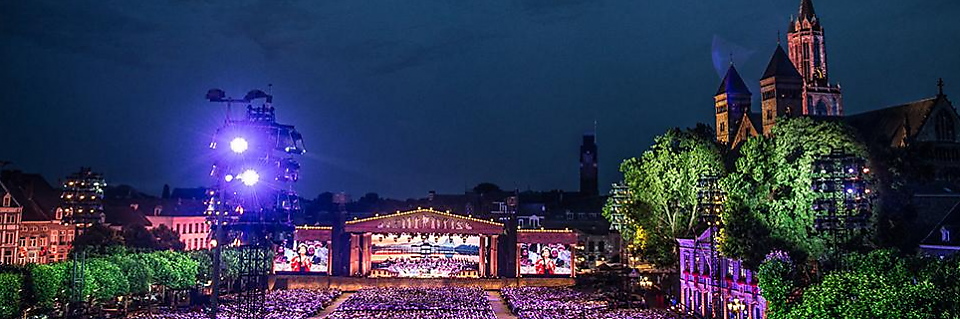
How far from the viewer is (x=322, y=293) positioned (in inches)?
2173

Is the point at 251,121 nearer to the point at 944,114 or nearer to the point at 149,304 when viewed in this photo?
the point at 149,304

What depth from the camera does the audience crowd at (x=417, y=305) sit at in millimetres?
40125

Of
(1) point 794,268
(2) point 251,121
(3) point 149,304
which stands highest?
(2) point 251,121

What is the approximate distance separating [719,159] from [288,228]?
89.0 ft

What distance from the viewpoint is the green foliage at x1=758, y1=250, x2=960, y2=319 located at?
22.8 m

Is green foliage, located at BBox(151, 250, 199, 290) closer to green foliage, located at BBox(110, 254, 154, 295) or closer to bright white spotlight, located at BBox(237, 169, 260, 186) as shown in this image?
green foliage, located at BBox(110, 254, 154, 295)

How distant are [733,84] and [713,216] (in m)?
64.4

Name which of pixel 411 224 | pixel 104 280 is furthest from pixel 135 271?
pixel 411 224

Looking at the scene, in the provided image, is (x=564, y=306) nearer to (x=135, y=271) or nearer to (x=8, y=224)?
(x=135, y=271)

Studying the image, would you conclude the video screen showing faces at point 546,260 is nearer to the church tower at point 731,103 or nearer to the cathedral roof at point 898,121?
the cathedral roof at point 898,121

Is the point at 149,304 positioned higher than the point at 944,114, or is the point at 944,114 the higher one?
the point at 944,114

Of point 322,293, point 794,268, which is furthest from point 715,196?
point 322,293

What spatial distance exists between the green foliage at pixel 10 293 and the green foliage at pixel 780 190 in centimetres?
3209

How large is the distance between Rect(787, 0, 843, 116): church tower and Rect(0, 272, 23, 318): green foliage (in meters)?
82.2
